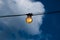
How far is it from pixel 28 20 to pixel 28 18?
0.09m

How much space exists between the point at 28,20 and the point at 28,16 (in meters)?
0.18

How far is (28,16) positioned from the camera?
5.62 meters

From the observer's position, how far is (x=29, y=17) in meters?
5.59

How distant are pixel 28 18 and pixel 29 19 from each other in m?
0.06

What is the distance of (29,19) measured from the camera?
5.60 meters

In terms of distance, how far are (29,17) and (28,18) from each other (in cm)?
6

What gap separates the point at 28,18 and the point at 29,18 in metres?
0.05

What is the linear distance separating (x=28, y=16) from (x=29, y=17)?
0.07 meters

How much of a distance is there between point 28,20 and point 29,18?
0.33 feet

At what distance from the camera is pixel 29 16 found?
560 centimetres

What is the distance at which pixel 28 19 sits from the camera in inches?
221

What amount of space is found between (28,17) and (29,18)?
66 millimetres

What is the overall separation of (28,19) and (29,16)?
14 centimetres

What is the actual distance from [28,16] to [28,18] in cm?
9
